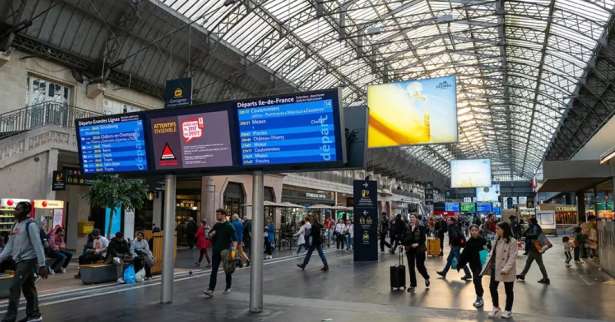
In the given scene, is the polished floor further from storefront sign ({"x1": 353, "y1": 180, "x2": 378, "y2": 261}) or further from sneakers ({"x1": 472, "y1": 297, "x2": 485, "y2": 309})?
storefront sign ({"x1": 353, "y1": 180, "x2": 378, "y2": 261})

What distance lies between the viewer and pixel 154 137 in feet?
32.5

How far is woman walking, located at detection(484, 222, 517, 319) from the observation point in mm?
8062

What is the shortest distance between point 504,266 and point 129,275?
8.98 m

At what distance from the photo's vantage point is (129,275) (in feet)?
41.7

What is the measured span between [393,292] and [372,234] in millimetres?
8092

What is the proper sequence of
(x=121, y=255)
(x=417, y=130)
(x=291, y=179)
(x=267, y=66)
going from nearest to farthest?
(x=121, y=255) < (x=417, y=130) < (x=267, y=66) < (x=291, y=179)

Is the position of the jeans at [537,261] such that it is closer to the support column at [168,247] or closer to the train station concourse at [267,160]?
the train station concourse at [267,160]

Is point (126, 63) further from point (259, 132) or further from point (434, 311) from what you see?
point (434, 311)

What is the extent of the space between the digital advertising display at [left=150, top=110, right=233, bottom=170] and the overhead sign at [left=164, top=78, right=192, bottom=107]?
137 centimetres

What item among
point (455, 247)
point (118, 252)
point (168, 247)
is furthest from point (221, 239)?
point (455, 247)

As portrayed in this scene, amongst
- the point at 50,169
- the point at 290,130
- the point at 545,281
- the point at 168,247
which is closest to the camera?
the point at 290,130

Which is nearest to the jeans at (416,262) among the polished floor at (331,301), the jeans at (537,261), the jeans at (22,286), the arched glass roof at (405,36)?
the polished floor at (331,301)

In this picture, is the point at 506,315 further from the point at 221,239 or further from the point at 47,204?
the point at 47,204

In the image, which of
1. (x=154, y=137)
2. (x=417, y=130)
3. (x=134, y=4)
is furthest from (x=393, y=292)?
(x=134, y=4)
